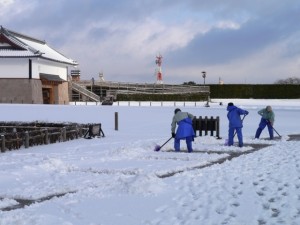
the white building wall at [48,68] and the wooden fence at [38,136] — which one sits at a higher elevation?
the white building wall at [48,68]

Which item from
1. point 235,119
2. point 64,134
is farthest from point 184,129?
point 64,134

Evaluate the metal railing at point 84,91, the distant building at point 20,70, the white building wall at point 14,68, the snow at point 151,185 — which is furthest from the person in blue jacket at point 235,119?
the metal railing at point 84,91

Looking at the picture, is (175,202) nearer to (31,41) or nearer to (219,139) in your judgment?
(219,139)

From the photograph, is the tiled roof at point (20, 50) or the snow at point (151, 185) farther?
the tiled roof at point (20, 50)

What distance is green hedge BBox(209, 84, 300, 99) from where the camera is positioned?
6419cm

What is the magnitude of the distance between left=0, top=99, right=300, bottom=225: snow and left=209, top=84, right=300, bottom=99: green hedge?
1968 inches

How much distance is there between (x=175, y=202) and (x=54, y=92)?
4427 cm

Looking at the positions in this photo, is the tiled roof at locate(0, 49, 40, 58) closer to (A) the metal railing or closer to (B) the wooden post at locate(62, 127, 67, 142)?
(A) the metal railing

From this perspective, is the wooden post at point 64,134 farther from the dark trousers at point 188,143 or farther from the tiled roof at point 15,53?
the tiled roof at point 15,53

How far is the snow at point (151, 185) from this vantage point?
22.0 feet

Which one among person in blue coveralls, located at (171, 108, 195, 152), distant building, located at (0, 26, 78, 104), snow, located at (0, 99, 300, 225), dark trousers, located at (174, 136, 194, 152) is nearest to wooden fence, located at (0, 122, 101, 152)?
snow, located at (0, 99, 300, 225)

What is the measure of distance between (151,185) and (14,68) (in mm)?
40038

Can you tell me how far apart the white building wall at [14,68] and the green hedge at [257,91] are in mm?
31065

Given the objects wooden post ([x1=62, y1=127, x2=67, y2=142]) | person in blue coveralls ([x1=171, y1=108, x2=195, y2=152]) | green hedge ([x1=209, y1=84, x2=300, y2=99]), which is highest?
green hedge ([x1=209, y1=84, x2=300, y2=99])
